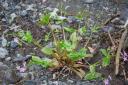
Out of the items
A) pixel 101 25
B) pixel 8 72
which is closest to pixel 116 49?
pixel 101 25

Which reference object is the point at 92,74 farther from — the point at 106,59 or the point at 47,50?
the point at 47,50

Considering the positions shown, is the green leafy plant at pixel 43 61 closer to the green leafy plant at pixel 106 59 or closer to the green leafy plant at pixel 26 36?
the green leafy plant at pixel 26 36

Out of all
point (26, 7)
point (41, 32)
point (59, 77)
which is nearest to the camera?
point (59, 77)

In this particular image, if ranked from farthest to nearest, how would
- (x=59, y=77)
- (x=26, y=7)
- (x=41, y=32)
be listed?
(x=26, y=7) → (x=41, y=32) → (x=59, y=77)

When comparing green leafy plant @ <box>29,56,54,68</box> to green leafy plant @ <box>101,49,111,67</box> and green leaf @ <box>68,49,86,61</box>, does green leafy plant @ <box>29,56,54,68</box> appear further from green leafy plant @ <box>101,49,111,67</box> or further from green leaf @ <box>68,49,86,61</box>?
green leafy plant @ <box>101,49,111,67</box>

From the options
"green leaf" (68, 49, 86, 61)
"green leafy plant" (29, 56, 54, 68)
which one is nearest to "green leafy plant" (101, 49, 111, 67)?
"green leaf" (68, 49, 86, 61)

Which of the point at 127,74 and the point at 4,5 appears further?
the point at 4,5

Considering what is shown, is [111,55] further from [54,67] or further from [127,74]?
[54,67]

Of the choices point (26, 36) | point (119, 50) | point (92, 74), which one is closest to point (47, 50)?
point (26, 36)
